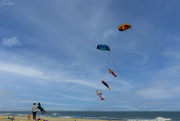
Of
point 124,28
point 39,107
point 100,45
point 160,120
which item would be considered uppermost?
point 124,28

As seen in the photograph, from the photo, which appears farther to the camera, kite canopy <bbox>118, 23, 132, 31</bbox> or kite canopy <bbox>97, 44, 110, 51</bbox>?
kite canopy <bbox>97, 44, 110, 51</bbox>

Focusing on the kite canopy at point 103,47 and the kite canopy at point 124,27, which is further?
the kite canopy at point 103,47

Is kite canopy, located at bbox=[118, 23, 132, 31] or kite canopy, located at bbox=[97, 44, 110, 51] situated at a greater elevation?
kite canopy, located at bbox=[118, 23, 132, 31]

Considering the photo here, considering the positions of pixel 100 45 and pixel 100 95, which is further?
pixel 100 95

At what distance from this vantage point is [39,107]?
1616 cm

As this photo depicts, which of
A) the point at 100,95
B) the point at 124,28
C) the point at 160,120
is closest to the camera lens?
the point at 124,28

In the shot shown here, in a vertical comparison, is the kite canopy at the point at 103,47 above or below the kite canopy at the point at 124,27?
below

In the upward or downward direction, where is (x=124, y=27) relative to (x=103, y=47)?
upward

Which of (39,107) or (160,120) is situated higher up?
(39,107)

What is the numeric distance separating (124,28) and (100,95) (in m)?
11.5

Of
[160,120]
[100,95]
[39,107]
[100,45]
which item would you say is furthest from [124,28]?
[160,120]

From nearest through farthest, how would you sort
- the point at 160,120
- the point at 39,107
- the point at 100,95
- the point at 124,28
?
the point at 39,107, the point at 124,28, the point at 100,95, the point at 160,120

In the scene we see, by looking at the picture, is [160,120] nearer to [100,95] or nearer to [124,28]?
[100,95]

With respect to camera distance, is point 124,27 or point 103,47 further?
point 103,47
